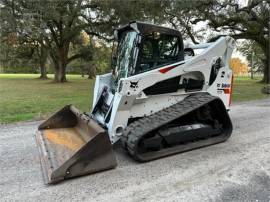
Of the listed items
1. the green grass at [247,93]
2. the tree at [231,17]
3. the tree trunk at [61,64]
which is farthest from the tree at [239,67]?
the green grass at [247,93]

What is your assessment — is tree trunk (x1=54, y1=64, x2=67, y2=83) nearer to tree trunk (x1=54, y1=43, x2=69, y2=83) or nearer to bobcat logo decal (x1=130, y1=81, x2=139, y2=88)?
tree trunk (x1=54, y1=43, x2=69, y2=83)

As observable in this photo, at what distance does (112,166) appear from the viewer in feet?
12.7

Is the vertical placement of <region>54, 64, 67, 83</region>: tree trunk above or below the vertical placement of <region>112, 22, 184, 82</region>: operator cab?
below

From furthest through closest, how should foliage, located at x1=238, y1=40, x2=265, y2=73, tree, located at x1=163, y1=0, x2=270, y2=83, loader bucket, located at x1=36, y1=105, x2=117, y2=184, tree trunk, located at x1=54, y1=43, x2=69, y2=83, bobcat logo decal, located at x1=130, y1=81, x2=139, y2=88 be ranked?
foliage, located at x1=238, y1=40, x2=265, y2=73
tree trunk, located at x1=54, y1=43, x2=69, y2=83
tree, located at x1=163, y1=0, x2=270, y2=83
bobcat logo decal, located at x1=130, y1=81, x2=139, y2=88
loader bucket, located at x1=36, y1=105, x2=117, y2=184

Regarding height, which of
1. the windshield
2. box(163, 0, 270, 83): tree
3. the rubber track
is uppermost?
box(163, 0, 270, 83): tree

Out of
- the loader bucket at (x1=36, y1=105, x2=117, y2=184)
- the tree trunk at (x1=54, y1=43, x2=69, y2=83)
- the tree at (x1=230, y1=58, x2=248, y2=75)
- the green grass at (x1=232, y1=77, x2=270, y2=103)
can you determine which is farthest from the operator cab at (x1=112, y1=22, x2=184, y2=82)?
the tree at (x1=230, y1=58, x2=248, y2=75)

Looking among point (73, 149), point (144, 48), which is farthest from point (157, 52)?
point (73, 149)

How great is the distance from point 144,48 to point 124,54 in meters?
0.48

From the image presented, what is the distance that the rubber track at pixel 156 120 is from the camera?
4.04 meters

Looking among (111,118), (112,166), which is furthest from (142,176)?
(111,118)

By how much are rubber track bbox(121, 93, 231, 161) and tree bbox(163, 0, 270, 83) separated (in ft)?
46.4

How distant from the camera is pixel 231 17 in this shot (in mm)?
21906

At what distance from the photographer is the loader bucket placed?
137 inches

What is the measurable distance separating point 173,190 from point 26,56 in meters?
36.5
